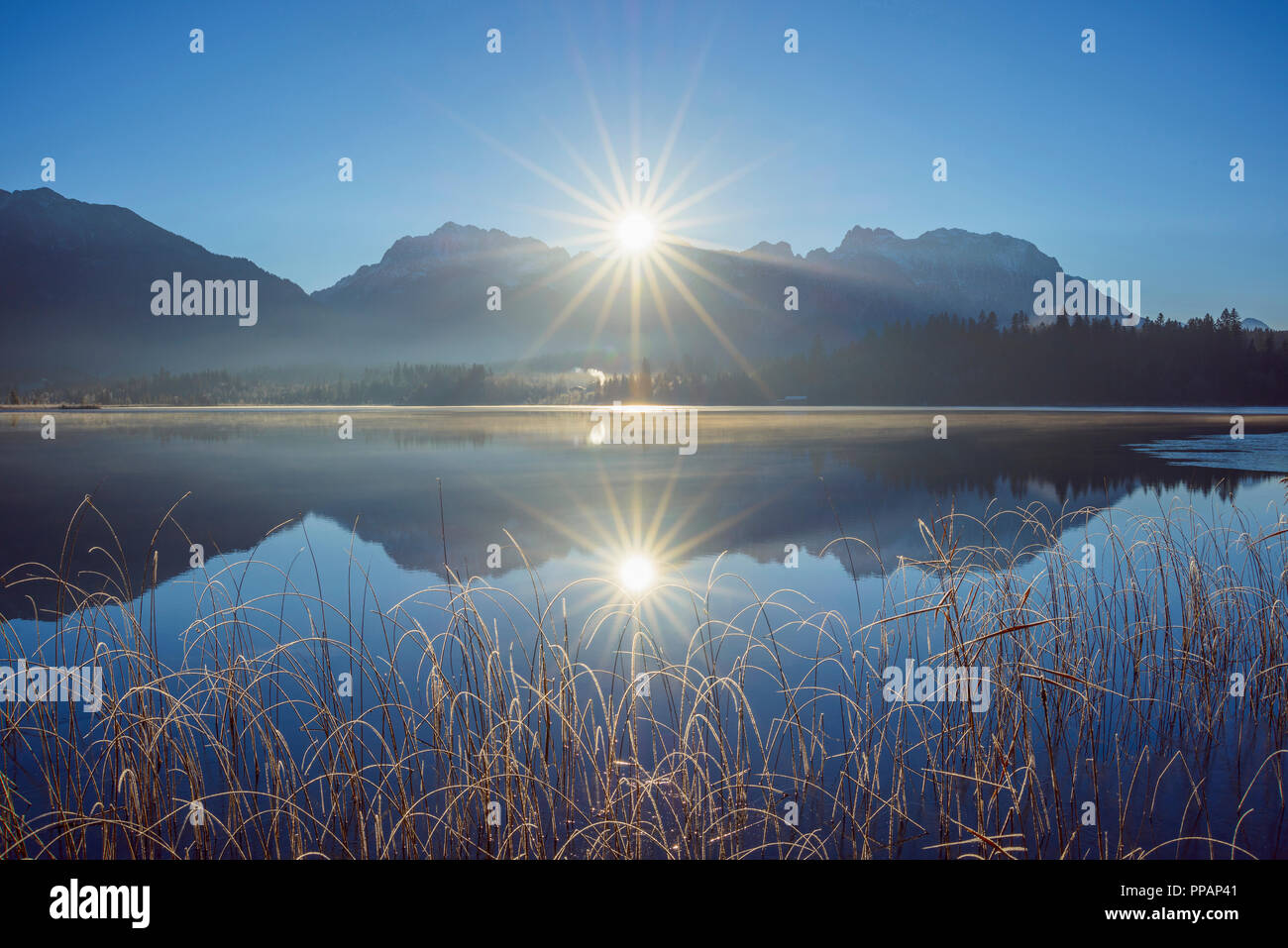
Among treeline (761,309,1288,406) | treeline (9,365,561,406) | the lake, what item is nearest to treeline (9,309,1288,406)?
treeline (761,309,1288,406)

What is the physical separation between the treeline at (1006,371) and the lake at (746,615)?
83.0m

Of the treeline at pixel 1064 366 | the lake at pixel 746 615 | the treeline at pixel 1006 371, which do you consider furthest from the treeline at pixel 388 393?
the lake at pixel 746 615

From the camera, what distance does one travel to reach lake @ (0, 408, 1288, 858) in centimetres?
572

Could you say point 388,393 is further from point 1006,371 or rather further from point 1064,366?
point 1064,366

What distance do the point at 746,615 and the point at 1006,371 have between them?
4845 inches

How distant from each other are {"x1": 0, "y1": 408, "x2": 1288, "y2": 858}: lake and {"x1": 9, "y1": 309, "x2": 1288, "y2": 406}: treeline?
83.0 metres

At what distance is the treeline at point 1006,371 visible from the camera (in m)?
106

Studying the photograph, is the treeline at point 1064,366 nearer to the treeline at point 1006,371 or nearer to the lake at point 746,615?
the treeline at point 1006,371

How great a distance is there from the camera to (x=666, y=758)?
5.45 m

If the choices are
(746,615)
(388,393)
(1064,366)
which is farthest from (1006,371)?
(388,393)
